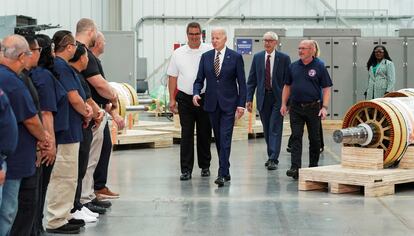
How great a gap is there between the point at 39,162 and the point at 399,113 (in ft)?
15.9

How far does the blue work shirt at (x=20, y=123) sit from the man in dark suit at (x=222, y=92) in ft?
14.4

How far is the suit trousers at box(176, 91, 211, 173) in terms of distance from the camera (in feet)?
33.6

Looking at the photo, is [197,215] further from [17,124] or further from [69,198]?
[17,124]

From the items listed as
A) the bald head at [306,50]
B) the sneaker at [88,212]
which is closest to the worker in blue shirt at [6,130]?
the sneaker at [88,212]

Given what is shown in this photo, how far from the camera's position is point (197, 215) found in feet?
26.1

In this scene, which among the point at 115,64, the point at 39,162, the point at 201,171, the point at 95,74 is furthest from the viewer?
the point at 115,64

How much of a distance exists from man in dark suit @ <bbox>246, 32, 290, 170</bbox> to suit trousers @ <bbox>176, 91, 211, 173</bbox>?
123cm

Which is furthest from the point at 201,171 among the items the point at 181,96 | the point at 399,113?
the point at 399,113

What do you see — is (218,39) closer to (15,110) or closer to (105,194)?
(105,194)

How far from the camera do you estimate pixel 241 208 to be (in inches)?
328

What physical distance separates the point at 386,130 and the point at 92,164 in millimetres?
3394

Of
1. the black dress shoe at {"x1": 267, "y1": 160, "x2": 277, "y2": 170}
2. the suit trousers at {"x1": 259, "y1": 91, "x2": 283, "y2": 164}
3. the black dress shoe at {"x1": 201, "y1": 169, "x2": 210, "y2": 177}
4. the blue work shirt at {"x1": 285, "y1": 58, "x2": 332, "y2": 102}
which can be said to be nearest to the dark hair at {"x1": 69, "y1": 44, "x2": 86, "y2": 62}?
the blue work shirt at {"x1": 285, "y1": 58, "x2": 332, "y2": 102}

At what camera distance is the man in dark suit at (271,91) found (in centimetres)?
1145

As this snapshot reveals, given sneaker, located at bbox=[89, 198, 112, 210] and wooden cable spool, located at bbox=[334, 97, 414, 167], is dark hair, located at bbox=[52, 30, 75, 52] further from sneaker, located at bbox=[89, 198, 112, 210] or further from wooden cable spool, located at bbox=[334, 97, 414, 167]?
wooden cable spool, located at bbox=[334, 97, 414, 167]
